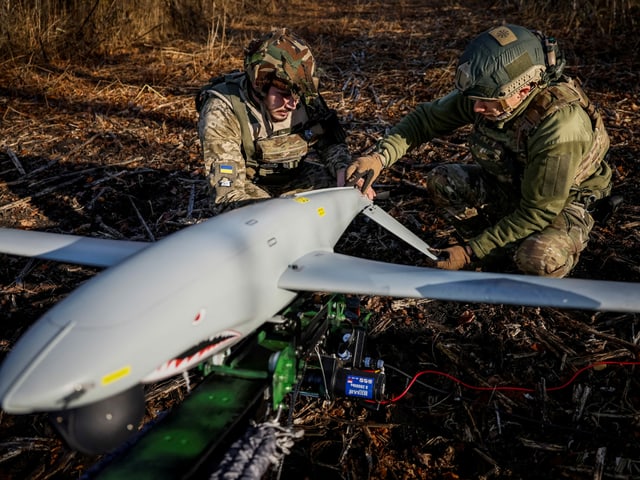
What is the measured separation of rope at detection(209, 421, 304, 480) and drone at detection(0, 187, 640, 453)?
485 mm

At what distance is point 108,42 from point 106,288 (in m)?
10.1

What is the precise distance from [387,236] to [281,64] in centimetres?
225

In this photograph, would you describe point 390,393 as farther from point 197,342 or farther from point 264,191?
point 264,191

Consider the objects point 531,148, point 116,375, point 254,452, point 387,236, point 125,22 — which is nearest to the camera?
point 116,375

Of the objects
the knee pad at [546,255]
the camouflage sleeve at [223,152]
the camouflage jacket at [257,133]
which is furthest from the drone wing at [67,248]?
the knee pad at [546,255]

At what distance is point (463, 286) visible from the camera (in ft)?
10.1

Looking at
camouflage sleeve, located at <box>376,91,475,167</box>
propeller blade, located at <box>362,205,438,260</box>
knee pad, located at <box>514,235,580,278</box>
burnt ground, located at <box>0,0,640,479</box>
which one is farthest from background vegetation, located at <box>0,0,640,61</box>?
knee pad, located at <box>514,235,580,278</box>

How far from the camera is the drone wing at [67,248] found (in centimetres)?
357

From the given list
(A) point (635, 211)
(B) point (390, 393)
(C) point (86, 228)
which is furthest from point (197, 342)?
(A) point (635, 211)

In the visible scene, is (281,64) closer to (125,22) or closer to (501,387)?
(501,387)

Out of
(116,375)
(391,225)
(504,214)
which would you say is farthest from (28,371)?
(504,214)

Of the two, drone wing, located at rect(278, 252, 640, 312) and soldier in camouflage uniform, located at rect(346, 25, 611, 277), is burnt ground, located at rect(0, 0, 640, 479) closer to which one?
soldier in camouflage uniform, located at rect(346, 25, 611, 277)

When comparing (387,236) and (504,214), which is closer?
(504,214)

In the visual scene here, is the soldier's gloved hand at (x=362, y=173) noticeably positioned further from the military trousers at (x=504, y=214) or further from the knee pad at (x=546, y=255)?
the knee pad at (x=546, y=255)
